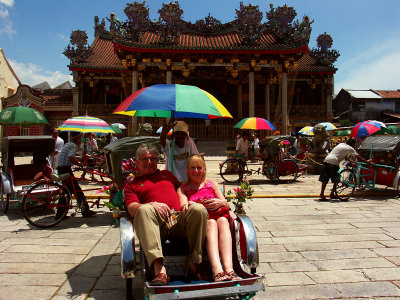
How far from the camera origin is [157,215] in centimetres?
280

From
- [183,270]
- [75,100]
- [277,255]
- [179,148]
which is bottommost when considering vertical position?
[277,255]

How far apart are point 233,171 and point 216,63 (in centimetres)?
1058

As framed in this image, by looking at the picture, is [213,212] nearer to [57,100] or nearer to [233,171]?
[233,171]

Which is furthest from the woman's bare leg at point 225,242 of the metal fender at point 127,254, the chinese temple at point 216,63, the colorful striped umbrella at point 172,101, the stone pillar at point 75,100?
the stone pillar at point 75,100

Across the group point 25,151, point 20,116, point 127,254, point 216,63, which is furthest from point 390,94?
point 127,254

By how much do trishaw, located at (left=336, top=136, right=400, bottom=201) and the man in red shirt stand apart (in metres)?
5.94

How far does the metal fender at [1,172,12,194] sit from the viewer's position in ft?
19.1

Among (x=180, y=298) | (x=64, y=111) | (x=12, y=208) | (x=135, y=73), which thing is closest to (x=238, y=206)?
(x=180, y=298)

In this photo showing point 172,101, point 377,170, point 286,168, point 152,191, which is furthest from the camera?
point 286,168

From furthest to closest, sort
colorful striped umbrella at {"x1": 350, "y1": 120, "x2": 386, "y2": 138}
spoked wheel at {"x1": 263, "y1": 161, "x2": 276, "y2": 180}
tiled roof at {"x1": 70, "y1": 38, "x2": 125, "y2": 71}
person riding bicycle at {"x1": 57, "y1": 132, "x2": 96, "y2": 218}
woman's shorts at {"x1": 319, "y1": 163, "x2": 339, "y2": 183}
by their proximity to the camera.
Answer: tiled roof at {"x1": 70, "y1": 38, "x2": 125, "y2": 71}, spoked wheel at {"x1": 263, "y1": 161, "x2": 276, "y2": 180}, colorful striped umbrella at {"x1": 350, "y1": 120, "x2": 386, "y2": 138}, woman's shorts at {"x1": 319, "y1": 163, "x2": 339, "y2": 183}, person riding bicycle at {"x1": 57, "y1": 132, "x2": 96, "y2": 218}

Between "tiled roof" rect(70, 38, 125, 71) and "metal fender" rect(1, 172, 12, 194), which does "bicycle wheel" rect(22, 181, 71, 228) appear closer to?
"metal fender" rect(1, 172, 12, 194)

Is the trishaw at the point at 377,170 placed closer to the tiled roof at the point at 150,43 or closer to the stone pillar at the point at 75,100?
A: the tiled roof at the point at 150,43

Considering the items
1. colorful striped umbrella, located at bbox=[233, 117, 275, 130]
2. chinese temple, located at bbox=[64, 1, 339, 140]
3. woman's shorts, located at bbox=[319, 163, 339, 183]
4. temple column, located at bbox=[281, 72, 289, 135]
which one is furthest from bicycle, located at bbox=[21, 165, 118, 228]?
temple column, located at bbox=[281, 72, 289, 135]

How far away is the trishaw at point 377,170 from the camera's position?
26.1 ft
